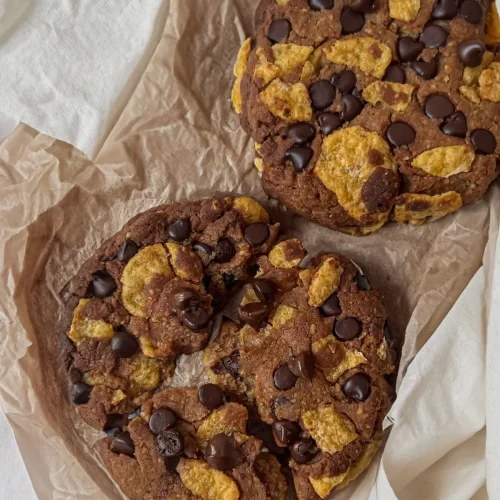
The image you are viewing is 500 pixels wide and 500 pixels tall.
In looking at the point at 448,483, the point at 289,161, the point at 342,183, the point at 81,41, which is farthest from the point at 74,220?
the point at 448,483

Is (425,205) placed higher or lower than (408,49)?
lower

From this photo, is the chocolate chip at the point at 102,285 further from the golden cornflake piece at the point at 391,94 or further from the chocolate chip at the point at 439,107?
the chocolate chip at the point at 439,107

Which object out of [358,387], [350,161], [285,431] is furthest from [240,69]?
[285,431]

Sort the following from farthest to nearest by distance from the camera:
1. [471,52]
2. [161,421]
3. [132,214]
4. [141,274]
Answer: [132,214]
[141,274]
[161,421]
[471,52]

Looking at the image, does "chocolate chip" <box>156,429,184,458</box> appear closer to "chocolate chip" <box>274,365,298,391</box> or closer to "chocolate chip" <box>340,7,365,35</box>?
"chocolate chip" <box>274,365,298,391</box>

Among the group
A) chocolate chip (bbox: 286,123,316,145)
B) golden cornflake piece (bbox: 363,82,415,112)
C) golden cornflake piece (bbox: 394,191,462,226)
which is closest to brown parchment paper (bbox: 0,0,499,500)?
golden cornflake piece (bbox: 394,191,462,226)

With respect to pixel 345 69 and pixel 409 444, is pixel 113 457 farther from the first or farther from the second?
pixel 345 69

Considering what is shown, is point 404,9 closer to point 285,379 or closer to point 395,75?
point 395,75
